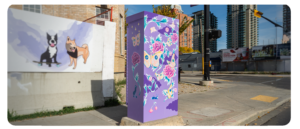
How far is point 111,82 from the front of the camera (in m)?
6.93

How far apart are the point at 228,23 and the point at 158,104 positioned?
161m

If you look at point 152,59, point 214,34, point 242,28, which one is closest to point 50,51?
point 152,59

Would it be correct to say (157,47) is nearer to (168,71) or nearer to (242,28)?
(168,71)

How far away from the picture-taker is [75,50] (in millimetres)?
6168

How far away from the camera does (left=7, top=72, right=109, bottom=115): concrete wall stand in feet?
16.6

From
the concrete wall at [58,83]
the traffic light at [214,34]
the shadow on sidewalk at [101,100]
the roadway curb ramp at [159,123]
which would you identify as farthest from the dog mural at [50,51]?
the traffic light at [214,34]

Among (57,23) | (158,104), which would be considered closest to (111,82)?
(57,23)

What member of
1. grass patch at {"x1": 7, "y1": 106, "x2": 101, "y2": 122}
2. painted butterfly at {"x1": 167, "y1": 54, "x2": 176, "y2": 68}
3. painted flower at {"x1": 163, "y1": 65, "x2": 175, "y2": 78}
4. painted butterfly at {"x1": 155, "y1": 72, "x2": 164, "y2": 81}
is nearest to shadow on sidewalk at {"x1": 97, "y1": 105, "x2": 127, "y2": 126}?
grass patch at {"x1": 7, "y1": 106, "x2": 101, "y2": 122}

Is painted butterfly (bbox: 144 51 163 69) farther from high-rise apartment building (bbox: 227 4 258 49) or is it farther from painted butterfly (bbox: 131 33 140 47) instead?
high-rise apartment building (bbox: 227 4 258 49)

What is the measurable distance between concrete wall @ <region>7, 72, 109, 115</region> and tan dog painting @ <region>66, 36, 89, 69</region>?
1.81 ft

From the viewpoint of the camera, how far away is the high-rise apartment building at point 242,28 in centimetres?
12712

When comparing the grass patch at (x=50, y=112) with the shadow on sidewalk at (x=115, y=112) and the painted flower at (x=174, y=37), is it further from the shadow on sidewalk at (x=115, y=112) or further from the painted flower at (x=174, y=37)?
the painted flower at (x=174, y=37)

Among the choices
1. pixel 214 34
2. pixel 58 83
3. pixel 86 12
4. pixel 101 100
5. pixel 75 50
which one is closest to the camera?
pixel 58 83

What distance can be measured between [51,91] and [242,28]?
14764cm
